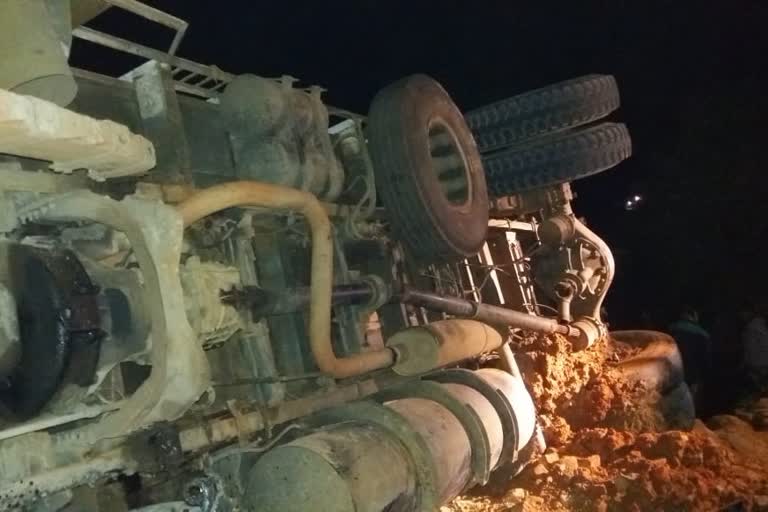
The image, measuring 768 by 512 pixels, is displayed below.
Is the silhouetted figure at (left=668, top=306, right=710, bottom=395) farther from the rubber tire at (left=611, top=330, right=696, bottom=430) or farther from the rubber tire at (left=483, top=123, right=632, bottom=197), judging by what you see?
the rubber tire at (left=483, top=123, right=632, bottom=197)

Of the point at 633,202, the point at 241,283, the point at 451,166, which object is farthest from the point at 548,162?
the point at 633,202

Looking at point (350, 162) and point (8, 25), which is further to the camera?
point (350, 162)

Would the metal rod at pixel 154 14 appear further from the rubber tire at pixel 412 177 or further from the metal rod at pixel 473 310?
the metal rod at pixel 473 310

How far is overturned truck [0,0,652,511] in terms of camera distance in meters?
2.16

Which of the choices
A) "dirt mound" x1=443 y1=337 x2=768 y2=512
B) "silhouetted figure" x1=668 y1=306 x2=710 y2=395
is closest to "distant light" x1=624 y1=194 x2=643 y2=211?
"silhouetted figure" x1=668 y1=306 x2=710 y2=395

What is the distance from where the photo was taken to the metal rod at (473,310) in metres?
3.98

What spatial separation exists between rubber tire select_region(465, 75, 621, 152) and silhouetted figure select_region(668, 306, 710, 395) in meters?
5.63

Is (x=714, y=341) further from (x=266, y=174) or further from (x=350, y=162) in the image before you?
(x=266, y=174)

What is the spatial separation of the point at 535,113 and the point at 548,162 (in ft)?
1.27

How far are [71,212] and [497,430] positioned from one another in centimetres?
251

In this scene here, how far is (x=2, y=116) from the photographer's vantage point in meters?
1.81

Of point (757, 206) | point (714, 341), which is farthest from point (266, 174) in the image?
point (757, 206)

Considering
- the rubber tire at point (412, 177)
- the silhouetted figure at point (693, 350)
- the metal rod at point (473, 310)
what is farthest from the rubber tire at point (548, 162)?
the silhouetted figure at point (693, 350)

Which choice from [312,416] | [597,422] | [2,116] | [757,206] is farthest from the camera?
[757,206]
